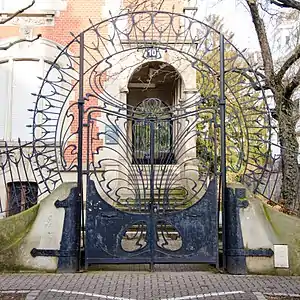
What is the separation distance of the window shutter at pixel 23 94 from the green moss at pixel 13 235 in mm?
6358

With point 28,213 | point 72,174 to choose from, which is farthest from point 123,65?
point 28,213

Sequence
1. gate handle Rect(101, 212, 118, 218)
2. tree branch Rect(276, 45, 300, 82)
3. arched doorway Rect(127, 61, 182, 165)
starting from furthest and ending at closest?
tree branch Rect(276, 45, 300, 82) < arched doorway Rect(127, 61, 182, 165) < gate handle Rect(101, 212, 118, 218)

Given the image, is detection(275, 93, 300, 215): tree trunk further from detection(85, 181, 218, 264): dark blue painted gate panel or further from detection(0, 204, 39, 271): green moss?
detection(0, 204, 39, 271): green moss

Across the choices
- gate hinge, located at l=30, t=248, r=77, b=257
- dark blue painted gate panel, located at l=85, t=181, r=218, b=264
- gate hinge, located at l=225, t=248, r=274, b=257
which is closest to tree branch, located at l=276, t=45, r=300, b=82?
dark blue painted gate panel, located at l=85, t=181, r=218, b=264

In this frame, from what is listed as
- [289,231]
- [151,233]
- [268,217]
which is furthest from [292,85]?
[151,233]

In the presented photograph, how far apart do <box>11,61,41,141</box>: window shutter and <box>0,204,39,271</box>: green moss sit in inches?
250

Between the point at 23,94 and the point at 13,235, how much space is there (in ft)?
23.3

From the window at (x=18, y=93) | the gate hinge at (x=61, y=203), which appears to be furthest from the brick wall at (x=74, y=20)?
the gate hinge at (x=61, y=203)

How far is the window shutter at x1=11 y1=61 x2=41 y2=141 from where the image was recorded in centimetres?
1321

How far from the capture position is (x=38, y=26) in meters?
13.5

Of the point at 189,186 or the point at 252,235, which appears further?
the point at 189,186

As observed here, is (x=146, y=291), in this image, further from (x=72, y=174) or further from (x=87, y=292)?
(x=72, y=174)

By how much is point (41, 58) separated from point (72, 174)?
3.62 metres

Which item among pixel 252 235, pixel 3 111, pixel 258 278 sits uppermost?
pixel 3 111
